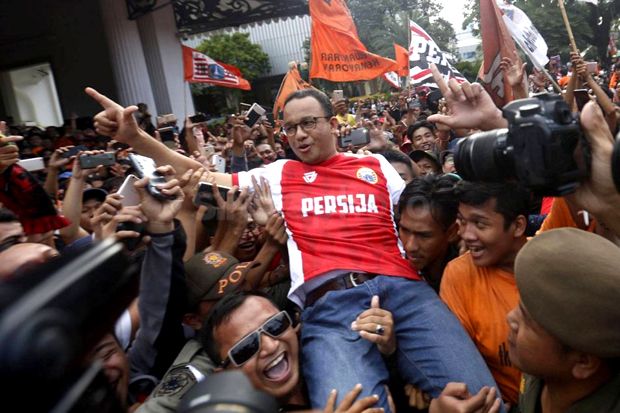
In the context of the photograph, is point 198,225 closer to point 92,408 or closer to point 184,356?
point 184,356

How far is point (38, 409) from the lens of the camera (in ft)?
2.04

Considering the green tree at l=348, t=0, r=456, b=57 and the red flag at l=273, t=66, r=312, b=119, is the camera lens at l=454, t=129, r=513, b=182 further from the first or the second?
the green tree at l=348, t=0, r=456, b=57

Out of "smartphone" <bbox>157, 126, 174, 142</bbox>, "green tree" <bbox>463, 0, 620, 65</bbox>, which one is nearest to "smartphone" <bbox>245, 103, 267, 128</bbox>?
"smartphone" <bbox>157, 126, 174, 142</bbox>

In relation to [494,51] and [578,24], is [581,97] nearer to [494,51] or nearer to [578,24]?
[494,51]

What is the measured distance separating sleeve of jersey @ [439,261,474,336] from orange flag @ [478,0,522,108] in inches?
78.4

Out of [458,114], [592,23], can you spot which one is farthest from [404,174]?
[592,23]

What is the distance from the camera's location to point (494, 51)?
4.46 metres

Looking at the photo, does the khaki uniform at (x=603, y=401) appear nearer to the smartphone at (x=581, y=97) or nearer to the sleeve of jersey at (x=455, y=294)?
the sleeve of jersey at (x=455, y=294)

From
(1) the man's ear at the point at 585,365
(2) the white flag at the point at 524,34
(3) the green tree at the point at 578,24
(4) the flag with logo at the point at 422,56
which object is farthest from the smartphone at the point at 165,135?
(3) the green tree at the point at 578,24

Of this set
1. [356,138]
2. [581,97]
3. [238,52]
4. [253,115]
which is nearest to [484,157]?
[356,138]

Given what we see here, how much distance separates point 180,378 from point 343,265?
91 centimetres

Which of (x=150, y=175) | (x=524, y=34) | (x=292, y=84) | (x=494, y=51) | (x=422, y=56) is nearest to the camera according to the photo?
(x=150, y=175)

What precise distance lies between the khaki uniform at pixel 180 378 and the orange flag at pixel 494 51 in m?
2.86

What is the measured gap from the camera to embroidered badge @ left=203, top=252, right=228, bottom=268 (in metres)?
2.80
